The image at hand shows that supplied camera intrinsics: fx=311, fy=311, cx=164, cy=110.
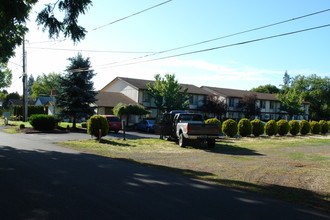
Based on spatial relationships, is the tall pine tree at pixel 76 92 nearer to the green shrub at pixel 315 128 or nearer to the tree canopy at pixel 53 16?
the tree canopy at pixel 53 16

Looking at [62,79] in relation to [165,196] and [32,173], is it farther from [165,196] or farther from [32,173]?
[165,196]

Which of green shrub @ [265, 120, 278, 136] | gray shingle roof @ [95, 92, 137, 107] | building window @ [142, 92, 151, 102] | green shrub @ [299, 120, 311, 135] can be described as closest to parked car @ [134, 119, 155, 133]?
gray shingle roof @ [95, 92, 137, 107]

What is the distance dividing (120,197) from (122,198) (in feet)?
0.29

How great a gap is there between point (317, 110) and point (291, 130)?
5601 cm

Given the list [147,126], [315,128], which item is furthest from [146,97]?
[315,128]

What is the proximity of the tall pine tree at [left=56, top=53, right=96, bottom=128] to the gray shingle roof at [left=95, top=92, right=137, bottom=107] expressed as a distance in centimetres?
934

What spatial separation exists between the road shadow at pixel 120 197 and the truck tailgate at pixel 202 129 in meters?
7.92

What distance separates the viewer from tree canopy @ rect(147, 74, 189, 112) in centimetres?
4066

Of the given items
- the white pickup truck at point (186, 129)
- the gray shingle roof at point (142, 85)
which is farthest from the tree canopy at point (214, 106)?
the white pickup truck at point (186, 129)

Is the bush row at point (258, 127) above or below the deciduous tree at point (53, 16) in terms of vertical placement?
below

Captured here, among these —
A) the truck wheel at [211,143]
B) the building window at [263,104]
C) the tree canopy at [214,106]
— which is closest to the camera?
the truck wheel at [211,143]

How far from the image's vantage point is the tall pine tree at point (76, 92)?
3091cm

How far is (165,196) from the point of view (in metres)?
6.58

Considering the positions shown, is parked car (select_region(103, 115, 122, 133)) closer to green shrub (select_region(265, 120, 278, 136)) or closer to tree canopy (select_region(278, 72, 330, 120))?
green shrub (select_region(265, 120, 278, 136))
